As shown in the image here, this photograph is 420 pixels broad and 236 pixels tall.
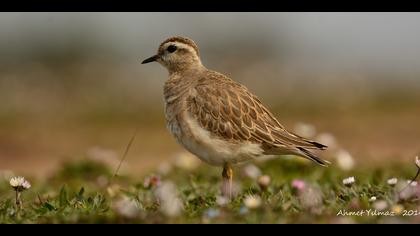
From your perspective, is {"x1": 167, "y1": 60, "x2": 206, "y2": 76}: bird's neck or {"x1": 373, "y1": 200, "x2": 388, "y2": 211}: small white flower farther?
{"x1": 167, "y1": 60, "x2": 206, "y2": 76}: bird's neck

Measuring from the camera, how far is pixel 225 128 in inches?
317

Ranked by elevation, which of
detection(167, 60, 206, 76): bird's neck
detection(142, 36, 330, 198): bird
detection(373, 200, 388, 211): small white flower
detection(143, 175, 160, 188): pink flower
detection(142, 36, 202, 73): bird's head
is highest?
detection(142, 36, 202, 73): bird's head

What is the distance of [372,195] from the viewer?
23.6 ft

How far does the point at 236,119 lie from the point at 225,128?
0.20m

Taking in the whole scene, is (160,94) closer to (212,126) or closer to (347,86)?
(347,86)

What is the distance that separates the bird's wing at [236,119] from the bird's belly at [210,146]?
0.06 meters

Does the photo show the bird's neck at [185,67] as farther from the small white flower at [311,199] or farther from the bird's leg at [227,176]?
the small white flower at [311,199]

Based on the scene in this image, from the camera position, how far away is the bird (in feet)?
26.4

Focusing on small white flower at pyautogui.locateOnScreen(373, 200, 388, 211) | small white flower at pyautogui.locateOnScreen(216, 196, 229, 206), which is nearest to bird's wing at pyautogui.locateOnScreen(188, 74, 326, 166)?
small white flower at pyautogui.locateOnScreen(216, 196, 229, 206)

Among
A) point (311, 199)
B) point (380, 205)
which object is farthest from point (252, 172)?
point (380, 205)

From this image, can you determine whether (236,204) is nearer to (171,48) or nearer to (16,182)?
(16,182)

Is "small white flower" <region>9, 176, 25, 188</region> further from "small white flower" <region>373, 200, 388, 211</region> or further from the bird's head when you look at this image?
"small white flower" <region>373, 200, 388, 211</region>
